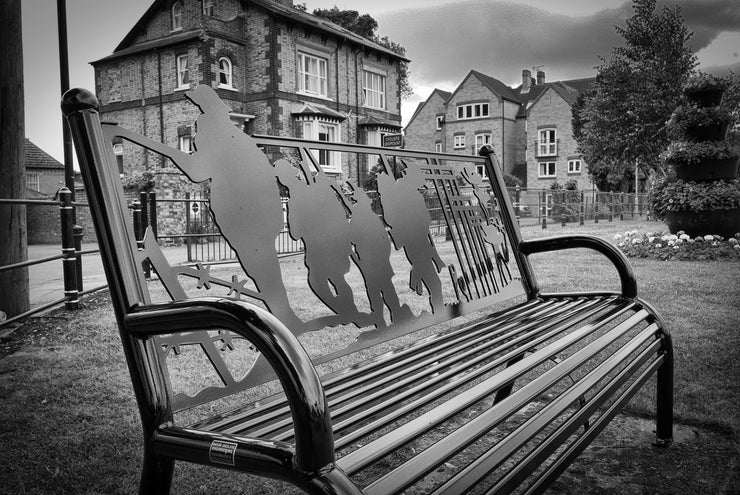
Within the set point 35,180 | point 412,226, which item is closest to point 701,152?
Result: point 412,226

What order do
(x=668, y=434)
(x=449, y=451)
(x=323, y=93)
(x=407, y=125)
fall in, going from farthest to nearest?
(x=407, y=125) → (x=323, y=93) → (x=668, y=434) → (x=449, y=451)

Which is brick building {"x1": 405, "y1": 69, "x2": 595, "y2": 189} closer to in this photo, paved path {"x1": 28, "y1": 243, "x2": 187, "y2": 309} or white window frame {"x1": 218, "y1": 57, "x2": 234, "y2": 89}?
white window frame {"x1": 218, "y1": 57, "x2": 234, "y2": 89}

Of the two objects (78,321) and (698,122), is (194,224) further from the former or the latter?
(698,122)

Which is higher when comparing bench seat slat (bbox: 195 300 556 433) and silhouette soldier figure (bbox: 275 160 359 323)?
silhouette soldier figure (bbox: 275 160 359 323)

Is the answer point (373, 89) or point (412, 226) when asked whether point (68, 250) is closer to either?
point (412, 226)

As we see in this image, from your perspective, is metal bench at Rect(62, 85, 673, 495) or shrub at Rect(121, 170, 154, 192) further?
shrub at Rect(121, 170, 154, 192)

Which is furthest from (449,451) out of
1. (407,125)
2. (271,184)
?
(407,125)

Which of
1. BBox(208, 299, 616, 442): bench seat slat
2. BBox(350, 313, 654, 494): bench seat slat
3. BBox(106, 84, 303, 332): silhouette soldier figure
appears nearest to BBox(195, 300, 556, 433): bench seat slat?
BBox(208, 299, 616, 442): bench seat slat

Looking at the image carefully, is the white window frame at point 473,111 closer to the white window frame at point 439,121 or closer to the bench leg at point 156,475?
the white window frame at point 439,121

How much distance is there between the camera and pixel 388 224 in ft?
7.60

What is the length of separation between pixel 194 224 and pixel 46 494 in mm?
9088

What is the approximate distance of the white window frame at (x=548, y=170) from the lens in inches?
1751

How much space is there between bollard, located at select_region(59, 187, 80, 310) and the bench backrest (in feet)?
15.2

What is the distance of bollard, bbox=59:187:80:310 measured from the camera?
6.05 m
